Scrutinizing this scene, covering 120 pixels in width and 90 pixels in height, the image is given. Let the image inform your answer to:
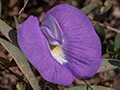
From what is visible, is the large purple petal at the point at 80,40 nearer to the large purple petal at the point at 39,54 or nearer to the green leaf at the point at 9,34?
the large purple petal at the point at 39,54

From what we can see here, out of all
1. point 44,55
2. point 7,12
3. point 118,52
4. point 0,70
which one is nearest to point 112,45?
point 118,52

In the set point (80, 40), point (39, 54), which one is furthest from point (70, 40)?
point (39, 54)

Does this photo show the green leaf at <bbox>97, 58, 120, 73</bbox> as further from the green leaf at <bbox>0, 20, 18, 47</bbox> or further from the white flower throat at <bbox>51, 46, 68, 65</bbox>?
the green leaf at <bbox>0, 20, 18, 47</bbox>

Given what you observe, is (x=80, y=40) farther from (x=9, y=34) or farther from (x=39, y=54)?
(x=9, y=34)

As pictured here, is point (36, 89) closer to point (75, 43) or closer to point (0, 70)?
point (75, 43)

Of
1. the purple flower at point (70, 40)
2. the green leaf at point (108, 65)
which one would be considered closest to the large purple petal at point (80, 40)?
the purple flower at point (70, 40)

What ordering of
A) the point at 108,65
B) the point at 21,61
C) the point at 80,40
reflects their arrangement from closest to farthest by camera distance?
the point at 21,61
the point at 80,40
the point at 108,65
